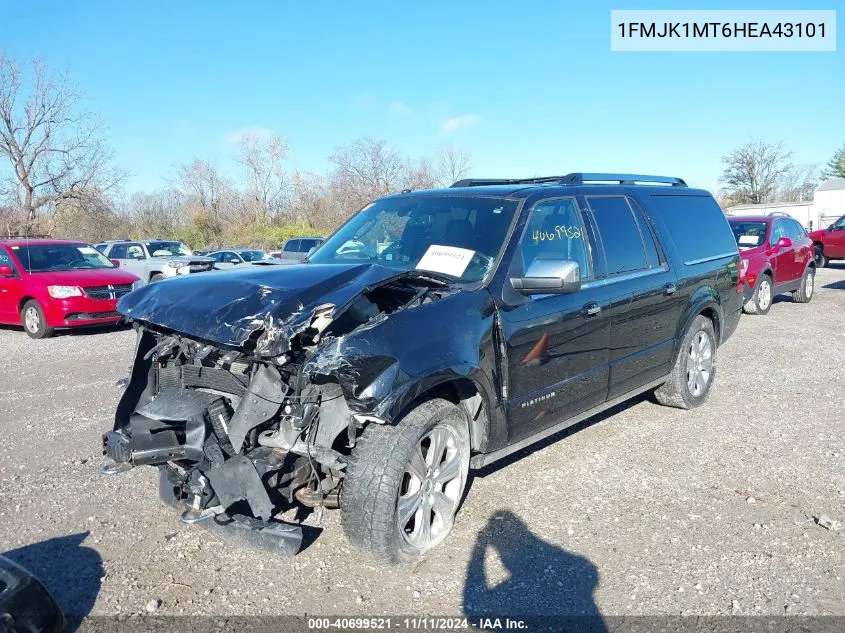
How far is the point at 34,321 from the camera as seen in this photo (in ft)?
36.5

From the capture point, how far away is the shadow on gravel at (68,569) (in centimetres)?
313

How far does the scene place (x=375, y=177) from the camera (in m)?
39.5

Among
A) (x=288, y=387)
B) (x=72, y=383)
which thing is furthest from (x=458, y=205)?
(x=72, y=383)

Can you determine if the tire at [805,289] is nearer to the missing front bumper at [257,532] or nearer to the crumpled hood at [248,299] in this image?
the crumpled hood at [248,299]

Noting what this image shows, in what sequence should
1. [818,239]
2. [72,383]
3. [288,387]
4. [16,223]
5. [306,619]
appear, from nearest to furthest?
[306,619], [288,387], [72,383], [818,239], [16,223]

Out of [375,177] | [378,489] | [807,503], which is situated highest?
[375,177]

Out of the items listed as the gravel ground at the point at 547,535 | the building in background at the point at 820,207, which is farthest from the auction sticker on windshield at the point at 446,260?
the building in background at the point at 820,207

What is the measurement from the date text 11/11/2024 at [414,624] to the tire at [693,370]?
11.5 feet

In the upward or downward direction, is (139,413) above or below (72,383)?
above

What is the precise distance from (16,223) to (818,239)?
3040cm

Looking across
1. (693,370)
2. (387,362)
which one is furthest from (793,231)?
(387,362)

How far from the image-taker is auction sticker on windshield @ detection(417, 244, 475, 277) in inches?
160

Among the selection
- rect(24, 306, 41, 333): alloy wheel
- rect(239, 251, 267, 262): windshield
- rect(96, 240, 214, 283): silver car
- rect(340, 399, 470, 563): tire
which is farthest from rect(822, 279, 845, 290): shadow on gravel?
rect(239, 251, 267, 262): windshield

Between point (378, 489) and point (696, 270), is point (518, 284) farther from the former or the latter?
point (696, 270)
